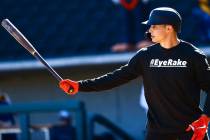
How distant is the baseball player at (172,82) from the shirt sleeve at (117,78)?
8cm

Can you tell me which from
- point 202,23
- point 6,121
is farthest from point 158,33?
point 6,121

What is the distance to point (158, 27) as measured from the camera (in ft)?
18.4

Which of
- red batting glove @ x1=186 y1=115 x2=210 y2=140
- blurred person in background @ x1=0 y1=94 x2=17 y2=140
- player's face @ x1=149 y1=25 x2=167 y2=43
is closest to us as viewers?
red batting glove @ x1=186 y1=115 x2=210 y2=140

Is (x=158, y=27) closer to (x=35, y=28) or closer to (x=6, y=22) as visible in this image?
(x=6, y=22)

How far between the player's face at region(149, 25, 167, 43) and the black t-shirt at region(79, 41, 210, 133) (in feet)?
0.29

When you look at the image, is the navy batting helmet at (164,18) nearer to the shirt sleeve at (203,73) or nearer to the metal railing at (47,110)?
the shirt sleeve at (203,73)

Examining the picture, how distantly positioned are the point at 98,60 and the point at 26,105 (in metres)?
1.97

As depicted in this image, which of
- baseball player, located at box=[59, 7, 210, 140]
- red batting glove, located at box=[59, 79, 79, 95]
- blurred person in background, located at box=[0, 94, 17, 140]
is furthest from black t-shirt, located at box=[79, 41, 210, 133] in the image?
blurred person in background, located at box=[0, 94, 17, 140]

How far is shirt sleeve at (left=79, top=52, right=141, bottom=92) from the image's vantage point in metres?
5.73

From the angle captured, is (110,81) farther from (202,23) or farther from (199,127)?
(202,23)

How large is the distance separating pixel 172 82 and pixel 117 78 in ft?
1.61

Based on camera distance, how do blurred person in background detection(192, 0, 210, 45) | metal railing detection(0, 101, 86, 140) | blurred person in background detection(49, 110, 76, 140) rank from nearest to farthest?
1. metal railing detection(0, 101, 86, 140)
2. blurred person in background detection(49, 110, 76, 140)
3. blurred person in background detection(192, 0, 210, 45)

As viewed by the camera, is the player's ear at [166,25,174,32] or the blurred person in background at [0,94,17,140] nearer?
the player's ear at [166,25,174,32]

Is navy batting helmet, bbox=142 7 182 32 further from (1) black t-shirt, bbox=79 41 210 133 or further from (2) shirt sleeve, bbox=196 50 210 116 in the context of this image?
(2) shirt sleeve, bbox=196 50 210 116
